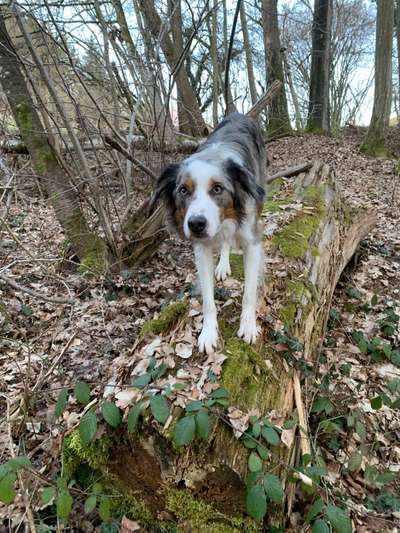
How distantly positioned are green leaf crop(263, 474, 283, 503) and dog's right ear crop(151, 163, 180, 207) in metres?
2.11

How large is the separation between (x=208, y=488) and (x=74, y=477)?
0.91m

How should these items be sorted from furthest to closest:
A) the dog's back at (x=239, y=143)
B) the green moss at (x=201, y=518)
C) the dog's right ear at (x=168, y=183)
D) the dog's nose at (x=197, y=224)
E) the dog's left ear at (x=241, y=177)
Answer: the dog's back at (x=239, y=143)
the dog's right ear at (x=168, y=183)
the dog's left ear at (x=241, y=177)
the dog's nose at (x=197, y=224)
the green moss at (x=201, y=518)

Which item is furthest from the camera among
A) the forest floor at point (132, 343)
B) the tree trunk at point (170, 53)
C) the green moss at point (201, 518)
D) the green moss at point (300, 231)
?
the tree trunk at point (170, 53)

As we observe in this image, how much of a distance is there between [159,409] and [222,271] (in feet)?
6.76

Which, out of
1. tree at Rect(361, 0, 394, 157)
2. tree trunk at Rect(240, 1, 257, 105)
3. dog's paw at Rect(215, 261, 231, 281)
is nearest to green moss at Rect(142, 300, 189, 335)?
dog's paw at Rect(215, 261, 231, 281)

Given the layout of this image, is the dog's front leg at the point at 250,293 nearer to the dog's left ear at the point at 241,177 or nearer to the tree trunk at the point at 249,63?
the dog's left ear at the point at 241,177

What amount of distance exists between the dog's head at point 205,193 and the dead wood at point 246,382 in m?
0.80

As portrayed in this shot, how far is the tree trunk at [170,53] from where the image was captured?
610 cm

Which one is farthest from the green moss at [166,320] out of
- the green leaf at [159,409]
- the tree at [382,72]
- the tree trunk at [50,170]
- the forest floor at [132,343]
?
the tree at [382,72]

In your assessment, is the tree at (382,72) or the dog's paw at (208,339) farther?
the tree at (382,72)

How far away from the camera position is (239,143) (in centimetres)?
457

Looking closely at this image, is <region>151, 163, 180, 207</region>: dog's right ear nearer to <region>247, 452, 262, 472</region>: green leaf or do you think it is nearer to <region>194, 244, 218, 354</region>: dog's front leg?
<region>194, 244, 218, 354</region>: dog's front leg

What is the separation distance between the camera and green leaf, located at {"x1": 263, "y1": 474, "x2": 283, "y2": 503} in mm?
2070

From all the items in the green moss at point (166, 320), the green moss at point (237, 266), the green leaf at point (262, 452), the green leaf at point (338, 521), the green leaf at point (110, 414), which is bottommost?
the green leaf at point (338, 521)
